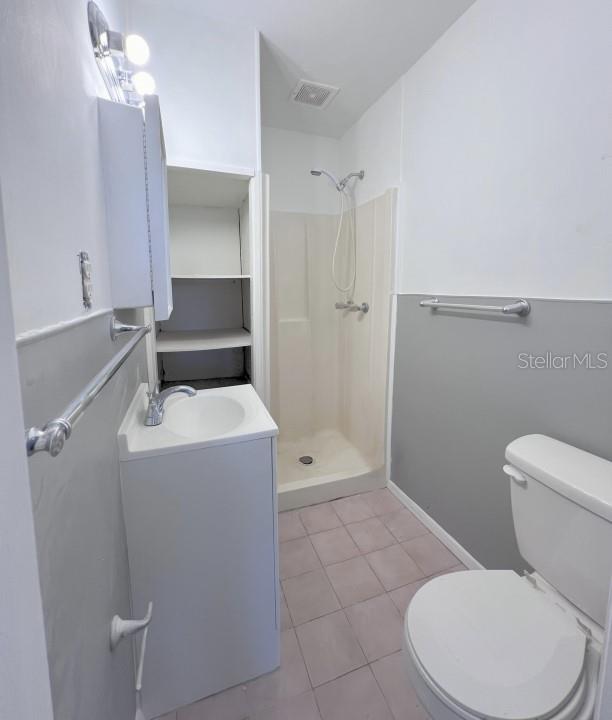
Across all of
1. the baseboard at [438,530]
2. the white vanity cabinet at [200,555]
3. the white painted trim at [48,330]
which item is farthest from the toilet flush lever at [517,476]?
the white painted trim at [48,330]

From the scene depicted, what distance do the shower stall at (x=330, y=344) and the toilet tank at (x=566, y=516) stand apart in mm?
1122

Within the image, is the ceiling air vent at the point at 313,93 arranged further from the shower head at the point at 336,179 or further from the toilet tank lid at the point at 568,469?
the toilet tank lid at the point at 568,469

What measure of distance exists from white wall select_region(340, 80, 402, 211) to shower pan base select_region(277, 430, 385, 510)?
1802mm

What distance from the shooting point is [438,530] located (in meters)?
1.83

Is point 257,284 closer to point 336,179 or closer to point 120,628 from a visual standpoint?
point 336,179

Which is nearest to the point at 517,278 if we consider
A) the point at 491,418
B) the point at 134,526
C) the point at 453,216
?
the point at 453,216

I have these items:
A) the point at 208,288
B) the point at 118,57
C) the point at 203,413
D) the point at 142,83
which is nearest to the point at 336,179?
the point at 208,288

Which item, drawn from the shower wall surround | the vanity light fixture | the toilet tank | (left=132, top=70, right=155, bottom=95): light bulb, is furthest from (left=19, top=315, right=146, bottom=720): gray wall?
the shower wall surround

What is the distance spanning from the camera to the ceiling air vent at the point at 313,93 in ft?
6.42

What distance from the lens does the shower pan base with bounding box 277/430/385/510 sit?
7.00ft

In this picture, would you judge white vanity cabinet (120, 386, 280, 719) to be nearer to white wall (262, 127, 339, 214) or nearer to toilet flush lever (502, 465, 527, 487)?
toilet flush lever (502, 465, 527, 487)

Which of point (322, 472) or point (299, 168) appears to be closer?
point (322, 472)

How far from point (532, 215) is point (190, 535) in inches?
63.4

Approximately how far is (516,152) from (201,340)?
1658mm
